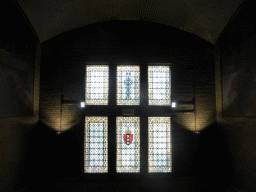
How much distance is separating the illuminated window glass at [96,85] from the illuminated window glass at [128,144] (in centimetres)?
96

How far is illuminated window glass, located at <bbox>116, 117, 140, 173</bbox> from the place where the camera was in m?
5.97

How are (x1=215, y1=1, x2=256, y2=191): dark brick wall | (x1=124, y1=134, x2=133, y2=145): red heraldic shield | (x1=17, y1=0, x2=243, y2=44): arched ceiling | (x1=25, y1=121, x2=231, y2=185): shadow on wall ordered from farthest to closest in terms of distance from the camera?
(x1=124, y1=134, x2=133, y2=145): red heraldic shield < (x1=25, y1=121, x2=231, y2=185): shadow on wall < (x1=17, y1=0, x2=243, y2=44): arched ceiling < (x1=215, y1=1, x2=256, y2=191): dark brick wall

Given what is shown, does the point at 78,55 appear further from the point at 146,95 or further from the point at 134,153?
the point at 134,153

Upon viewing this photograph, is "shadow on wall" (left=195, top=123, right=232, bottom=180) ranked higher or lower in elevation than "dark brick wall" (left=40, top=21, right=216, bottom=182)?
lower

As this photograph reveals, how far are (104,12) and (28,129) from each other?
173 inches

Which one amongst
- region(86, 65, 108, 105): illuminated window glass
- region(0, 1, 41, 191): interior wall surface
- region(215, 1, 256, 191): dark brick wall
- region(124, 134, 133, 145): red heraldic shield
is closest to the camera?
region(0, 1, 41, 191): interior wall surface

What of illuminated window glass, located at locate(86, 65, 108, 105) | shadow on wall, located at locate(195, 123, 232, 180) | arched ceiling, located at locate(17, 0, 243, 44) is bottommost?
shadow on wall, located at locate(195, 123, 232, 180)

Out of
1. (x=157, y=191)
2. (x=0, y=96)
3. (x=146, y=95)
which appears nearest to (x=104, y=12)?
(x=146, y=95)

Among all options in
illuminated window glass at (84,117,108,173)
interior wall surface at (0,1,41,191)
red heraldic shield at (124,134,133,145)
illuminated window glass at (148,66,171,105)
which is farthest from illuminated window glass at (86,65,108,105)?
interior wall surface at (0,1,41,191)

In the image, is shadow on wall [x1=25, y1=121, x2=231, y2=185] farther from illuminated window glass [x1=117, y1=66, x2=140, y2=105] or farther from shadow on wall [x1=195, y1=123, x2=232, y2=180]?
illuminated window glass [x1=117, y1=66, x2=140, y2=105]

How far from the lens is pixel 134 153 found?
6.02 meters

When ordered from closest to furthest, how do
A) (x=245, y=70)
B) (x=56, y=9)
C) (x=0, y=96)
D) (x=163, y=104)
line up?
(x=0, y=96), (x=245, y=70), (x=56, y=9), (x=163, y=104)

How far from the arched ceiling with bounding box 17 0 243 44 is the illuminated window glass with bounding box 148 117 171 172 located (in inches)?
131

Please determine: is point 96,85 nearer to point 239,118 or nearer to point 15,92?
point 15,92
